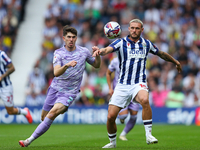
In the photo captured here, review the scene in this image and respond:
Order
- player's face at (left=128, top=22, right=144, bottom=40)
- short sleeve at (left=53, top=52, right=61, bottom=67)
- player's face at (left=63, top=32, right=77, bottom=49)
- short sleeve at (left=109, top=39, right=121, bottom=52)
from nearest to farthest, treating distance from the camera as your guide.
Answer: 1. short sleeve at (left=109, top=39, right=121, bottom=52)
2. player's face at (left=128, top=22, right=144, bottom=40)
3. short sleeve at (left=53, top=52, right=61, bottom=67)
4. player's face at (left=63, top=32, right=77, bottom=49)

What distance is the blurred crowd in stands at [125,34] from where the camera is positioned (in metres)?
18.1

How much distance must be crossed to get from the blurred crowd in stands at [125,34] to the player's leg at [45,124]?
10.3 metres

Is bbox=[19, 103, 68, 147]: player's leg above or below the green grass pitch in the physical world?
above

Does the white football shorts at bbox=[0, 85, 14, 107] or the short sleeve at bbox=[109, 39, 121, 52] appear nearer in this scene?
the short sleeve at bbox=[109, 39, 121, 52]

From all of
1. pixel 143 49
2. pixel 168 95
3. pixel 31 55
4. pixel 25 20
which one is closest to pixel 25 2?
pixel 25 20

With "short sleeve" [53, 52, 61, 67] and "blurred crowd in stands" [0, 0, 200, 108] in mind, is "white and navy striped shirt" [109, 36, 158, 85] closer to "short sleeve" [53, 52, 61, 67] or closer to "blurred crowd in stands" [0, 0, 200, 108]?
"short sleeve" [53, 52, 61, 67]

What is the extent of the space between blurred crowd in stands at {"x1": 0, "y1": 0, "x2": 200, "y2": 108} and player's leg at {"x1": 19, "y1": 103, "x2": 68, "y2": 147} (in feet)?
33.6

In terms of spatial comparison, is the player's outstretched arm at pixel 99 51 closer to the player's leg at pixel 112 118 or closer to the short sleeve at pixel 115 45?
the short sleeve at pixel 115 45

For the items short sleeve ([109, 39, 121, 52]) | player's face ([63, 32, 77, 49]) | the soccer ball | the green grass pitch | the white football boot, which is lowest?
the green grass pitch

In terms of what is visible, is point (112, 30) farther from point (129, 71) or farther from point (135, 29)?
point (129, 71)

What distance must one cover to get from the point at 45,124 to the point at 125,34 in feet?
43.8

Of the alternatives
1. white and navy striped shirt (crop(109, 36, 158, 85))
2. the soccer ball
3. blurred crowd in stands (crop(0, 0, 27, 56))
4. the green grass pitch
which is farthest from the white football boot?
blurred crowd in stands (crop(0, 0, 27, 56))

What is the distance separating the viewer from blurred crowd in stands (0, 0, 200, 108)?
18141 millimetres

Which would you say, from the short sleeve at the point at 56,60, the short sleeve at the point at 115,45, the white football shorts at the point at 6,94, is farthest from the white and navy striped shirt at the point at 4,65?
the short sleeve at the point at 115,45
